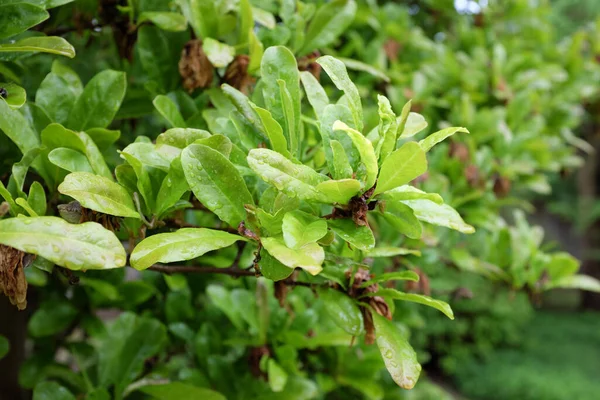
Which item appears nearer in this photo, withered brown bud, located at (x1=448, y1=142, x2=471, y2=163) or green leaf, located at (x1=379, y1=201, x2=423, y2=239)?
green leaf, located at (x1=379, y1=201, x2=423, y2=239)

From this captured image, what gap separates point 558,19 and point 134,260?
6185mm

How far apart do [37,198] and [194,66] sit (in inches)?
12.8

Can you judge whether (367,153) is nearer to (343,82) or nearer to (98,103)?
(343,82)

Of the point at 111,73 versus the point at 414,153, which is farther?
the point at 111,73

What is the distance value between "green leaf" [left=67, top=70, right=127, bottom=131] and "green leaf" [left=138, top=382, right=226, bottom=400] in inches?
16.7

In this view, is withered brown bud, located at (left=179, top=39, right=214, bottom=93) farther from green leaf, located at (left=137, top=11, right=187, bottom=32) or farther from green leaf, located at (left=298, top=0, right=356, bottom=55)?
green leaf, located at (left=298, top=0, right=356, bottom=55)

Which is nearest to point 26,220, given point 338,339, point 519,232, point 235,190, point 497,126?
point 235,190

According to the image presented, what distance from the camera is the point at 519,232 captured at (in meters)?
1.35

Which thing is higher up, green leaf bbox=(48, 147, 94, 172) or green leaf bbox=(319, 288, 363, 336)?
green leaf bbox=(48, 147, 94, 172)

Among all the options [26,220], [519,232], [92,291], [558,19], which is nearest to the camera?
[26,220]

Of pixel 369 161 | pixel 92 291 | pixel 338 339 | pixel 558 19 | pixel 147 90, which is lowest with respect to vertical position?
pixel 558 19

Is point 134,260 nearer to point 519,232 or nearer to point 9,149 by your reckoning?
point 9,149

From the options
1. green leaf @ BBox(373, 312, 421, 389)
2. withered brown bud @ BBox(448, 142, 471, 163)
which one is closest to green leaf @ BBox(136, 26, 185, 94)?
green leaf @ BBox(373, 312, 421, 389)

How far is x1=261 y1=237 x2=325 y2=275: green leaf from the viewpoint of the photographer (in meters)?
0.54
